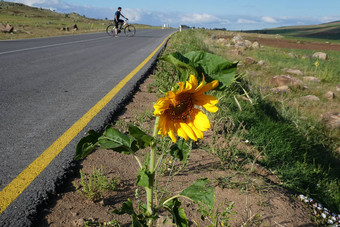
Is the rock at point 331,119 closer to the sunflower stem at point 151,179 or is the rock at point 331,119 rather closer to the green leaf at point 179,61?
the sunflower stem at point 151,179

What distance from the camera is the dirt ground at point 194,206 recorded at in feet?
5.75

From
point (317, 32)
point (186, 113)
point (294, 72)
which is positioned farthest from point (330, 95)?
point (317, 32)

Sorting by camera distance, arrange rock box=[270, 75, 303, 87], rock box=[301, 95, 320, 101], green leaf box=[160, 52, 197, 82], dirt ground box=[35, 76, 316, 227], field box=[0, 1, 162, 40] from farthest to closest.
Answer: field box=[0, 1, 162, 40] < rock box=[270, 75, 303, 87] < rock box=[301, 95, 320, 101] < dirt ground box=[35, 76, 316, 227] < green leaf box=[160, 52, 197, 82]

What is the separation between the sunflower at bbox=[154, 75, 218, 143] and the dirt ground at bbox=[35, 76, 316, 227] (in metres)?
0.83

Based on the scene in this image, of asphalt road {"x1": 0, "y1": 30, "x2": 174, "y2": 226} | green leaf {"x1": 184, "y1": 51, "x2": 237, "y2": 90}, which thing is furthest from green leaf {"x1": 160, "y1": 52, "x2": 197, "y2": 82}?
asphalt road {"x1": 0, "y1": 30, "x2": 174, "y2": 226}

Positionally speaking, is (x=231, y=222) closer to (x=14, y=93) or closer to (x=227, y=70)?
(x=227, y=70)

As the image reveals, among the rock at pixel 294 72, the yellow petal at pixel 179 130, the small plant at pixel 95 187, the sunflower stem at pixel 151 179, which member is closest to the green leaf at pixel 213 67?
the yellow petal at pixel 179 130

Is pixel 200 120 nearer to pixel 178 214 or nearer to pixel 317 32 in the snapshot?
pixel 178 214

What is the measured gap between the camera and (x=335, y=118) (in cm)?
602

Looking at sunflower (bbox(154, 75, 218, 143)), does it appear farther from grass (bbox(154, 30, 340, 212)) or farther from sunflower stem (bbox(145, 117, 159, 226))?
grass (bbox(154, 30, 340, 212))

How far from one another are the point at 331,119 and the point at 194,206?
5.25 metres

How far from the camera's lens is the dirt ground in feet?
5.75

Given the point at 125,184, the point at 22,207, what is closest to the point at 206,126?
the point at 125,184

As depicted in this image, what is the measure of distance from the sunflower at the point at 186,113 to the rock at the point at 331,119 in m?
5.43
